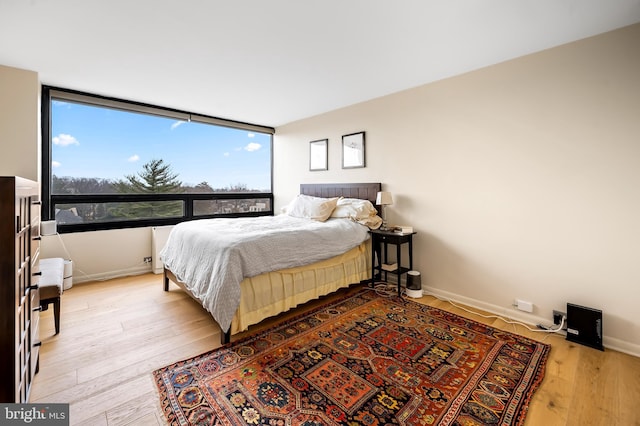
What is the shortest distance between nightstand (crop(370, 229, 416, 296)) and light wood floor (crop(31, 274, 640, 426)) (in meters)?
0.58

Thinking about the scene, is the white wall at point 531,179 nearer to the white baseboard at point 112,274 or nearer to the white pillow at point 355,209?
the white pillow at point 355,209

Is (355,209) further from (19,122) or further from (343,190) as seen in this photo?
(19,122)

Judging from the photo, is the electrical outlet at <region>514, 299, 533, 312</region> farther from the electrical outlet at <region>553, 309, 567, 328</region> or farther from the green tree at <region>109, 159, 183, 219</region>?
the green tree at <region>109, 159, 183, 219</region>

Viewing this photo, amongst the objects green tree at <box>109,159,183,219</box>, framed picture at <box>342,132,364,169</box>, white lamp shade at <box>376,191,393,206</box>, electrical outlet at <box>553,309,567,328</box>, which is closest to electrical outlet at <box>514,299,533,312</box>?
electrical outlet at <box>553,309,567,328</box>

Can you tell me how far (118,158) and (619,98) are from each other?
560 centimetres

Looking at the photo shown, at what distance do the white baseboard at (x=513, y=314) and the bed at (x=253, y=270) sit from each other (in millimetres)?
901

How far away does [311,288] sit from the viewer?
2.91m

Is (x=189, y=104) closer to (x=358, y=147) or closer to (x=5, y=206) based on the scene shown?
(x=358, y=147)

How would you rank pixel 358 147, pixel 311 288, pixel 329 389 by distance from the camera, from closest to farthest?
pixel 329 389 → pixel 311 288 → pixel 358 147

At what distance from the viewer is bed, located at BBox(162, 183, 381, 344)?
7.31ft

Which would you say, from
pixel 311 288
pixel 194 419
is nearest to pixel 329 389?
pixel 194 419

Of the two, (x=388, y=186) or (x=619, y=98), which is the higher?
(x=619, y=98)

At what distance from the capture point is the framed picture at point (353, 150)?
3.98 m
